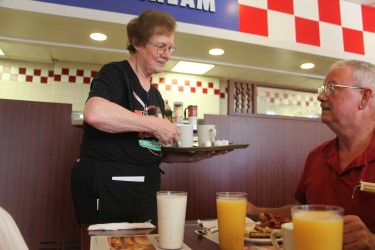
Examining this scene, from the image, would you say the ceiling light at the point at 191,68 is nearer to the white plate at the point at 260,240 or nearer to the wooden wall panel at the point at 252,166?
the wooden wall panel at the point at 252,166

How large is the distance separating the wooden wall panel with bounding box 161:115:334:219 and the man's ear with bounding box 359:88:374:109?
5.18 ft

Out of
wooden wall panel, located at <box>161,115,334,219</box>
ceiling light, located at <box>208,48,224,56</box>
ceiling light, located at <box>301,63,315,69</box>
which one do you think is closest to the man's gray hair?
wooden wall panel, located at <box>161,115,334,219</box>

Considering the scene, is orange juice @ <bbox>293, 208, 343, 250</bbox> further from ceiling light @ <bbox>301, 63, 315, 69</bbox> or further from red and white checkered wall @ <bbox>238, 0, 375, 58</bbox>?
ceiling light @ <bbox>301, 63, 315, 69</bbox>

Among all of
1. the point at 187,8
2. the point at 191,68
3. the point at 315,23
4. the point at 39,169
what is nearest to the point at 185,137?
the point at 39,169

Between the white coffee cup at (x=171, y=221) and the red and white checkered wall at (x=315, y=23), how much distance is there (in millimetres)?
2774

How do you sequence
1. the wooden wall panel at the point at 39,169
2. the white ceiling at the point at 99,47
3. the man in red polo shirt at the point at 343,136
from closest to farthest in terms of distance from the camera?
the man in red polo shirt at the point at 343,136 < the wooden wall panel at the point at 39,169 < the white ceiling at the point at 99,47

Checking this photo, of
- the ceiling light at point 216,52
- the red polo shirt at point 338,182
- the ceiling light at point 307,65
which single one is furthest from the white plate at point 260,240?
the ceiling light at point 307,65

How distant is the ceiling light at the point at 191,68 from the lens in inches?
178

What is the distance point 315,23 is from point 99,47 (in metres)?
2.40

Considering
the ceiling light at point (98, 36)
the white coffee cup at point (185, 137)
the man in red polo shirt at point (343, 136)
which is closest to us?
the man in red polo shirt at point (343, 136)

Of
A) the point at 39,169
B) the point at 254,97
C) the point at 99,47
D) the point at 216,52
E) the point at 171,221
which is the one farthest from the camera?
the point at 216,52

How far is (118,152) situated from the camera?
1315 mm

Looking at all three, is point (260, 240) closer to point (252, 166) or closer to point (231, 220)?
point (231, 220)

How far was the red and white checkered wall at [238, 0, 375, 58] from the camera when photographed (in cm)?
335
